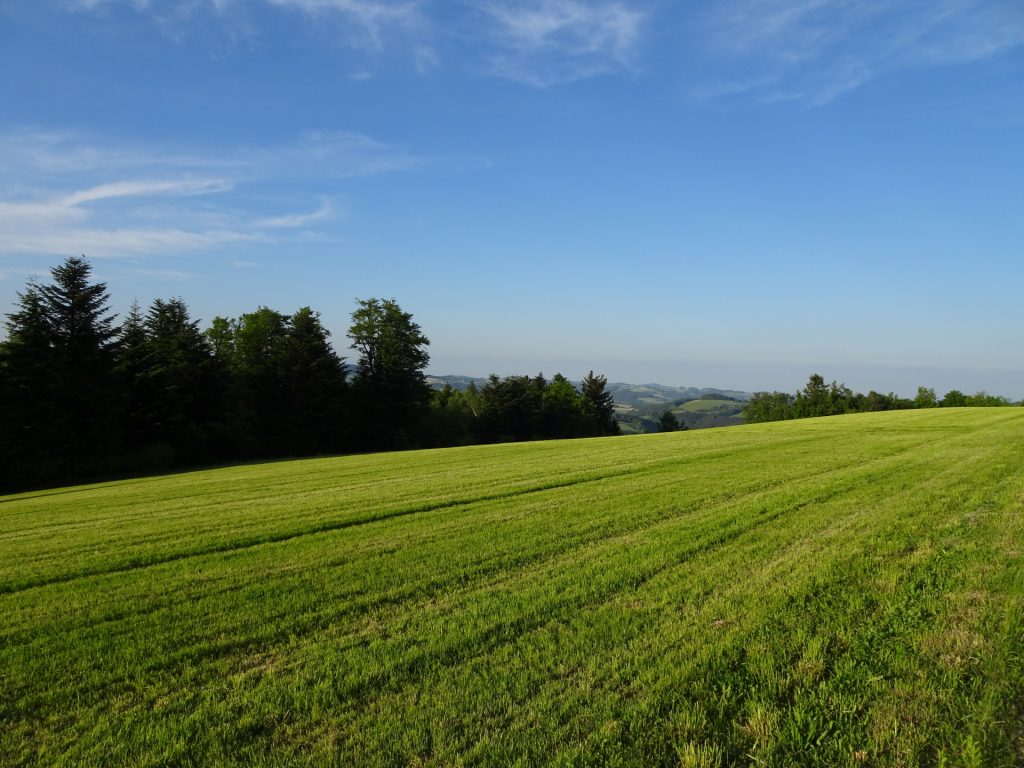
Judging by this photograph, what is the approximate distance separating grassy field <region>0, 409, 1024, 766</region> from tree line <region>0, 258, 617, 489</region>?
28.3 metres

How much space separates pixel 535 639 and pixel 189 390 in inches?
1691

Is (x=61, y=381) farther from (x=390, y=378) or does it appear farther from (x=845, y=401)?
(x=845, y=401)

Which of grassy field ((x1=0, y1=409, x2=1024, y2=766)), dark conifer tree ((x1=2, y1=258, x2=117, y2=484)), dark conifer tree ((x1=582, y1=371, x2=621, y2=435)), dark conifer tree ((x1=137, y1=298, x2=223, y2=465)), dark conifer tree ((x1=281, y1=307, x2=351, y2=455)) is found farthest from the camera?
dark conifer tree ((x1=582, y1=371, x2=621, y2=435))

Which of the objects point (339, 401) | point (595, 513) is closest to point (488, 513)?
point (595, 513)

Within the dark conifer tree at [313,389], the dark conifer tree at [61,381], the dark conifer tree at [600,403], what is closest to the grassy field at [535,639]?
the dark conifer tree at [61,381]

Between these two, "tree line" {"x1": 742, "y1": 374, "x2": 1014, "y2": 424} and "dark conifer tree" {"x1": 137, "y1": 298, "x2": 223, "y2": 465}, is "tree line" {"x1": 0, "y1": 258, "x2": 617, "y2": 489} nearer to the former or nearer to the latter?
"dark conifer tree" {"x1": 137, "y1": 298, "x2": 223, "y2": 465}

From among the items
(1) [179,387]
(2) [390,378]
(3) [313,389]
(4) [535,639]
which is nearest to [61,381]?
(1) [179,387]

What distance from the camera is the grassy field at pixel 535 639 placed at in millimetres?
3455

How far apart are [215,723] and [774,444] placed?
2454 centimetres

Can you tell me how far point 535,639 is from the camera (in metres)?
4.83

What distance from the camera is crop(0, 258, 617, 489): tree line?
3175 cm

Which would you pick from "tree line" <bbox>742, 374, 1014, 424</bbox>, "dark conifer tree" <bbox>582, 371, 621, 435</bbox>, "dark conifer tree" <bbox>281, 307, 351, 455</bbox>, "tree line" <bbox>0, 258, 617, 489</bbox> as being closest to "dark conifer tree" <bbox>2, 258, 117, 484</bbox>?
"tree line" <bbox>0, 258, 617, 489</bbox>

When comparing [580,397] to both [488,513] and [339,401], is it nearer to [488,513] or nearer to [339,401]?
[339,401]

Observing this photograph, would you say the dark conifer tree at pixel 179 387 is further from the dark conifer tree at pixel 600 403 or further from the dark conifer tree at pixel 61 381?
the dark conifer tree at pixel 600 403
